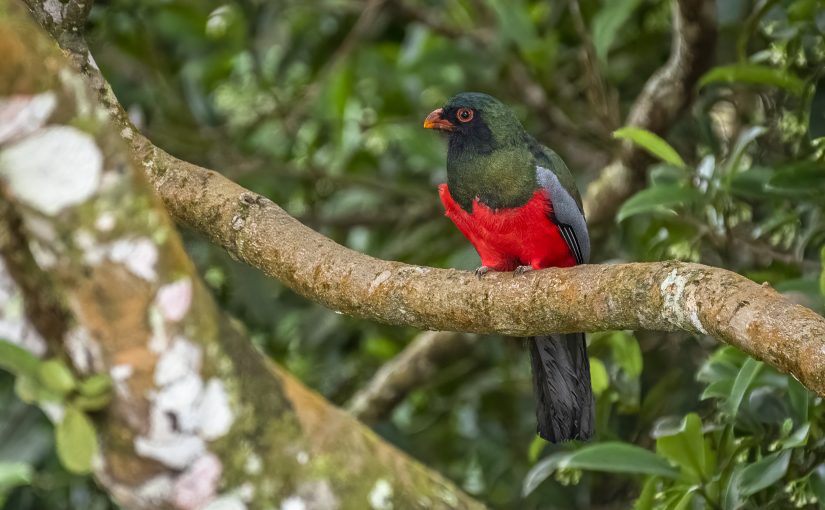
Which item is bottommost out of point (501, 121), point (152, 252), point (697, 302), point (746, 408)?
point (746, 408)

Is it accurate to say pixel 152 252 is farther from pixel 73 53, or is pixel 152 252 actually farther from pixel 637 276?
pixel 73 53

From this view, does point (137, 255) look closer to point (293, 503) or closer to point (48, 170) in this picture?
point (48, 170)

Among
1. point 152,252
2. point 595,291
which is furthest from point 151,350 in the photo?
point 595,291

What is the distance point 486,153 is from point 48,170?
6.13ft

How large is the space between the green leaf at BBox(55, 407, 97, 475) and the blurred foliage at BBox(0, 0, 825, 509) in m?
1.91

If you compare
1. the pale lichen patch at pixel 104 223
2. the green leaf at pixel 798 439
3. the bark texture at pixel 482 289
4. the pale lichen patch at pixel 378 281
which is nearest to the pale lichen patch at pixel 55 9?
the bark texture at pixel 482 289

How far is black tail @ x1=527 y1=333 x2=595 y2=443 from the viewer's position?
339 cm

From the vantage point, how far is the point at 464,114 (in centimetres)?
372

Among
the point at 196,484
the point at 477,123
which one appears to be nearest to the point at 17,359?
the point at 196,484

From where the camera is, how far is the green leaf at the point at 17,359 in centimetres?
175

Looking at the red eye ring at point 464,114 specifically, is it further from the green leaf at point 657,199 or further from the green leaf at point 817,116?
the green leaf at point 817,116

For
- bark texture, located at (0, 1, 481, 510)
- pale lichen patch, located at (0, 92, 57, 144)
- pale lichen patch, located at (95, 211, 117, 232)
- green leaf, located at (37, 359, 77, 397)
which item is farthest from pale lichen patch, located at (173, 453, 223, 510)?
pale lichen patch, located at (0, 92, 57, 144)

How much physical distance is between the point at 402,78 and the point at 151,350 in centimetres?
322

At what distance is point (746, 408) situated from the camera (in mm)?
3051
